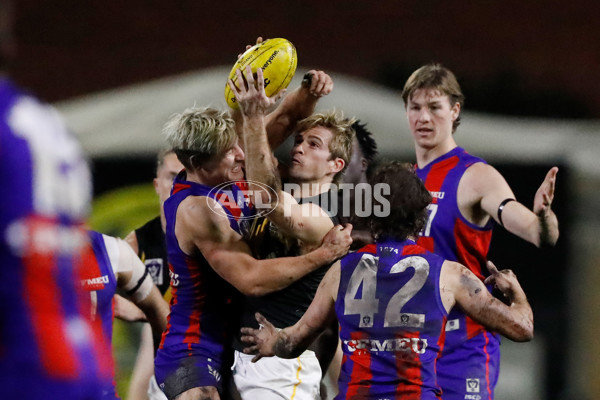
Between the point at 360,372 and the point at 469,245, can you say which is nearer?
the point at 360,372

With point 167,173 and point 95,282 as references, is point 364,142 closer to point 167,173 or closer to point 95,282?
point 167,173

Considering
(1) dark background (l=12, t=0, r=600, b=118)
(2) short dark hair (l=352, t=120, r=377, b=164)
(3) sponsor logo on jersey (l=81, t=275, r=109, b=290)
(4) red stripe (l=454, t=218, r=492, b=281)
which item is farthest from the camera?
(1) dark background (l=12, t=0, r=600, b=118)

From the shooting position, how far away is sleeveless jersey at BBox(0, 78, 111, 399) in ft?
7.18

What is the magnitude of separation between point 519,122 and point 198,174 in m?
5.59

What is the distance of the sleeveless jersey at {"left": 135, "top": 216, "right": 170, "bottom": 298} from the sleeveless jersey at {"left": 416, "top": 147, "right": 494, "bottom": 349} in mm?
2286

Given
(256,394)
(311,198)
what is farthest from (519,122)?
(256,394)

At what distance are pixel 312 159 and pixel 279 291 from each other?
863mm

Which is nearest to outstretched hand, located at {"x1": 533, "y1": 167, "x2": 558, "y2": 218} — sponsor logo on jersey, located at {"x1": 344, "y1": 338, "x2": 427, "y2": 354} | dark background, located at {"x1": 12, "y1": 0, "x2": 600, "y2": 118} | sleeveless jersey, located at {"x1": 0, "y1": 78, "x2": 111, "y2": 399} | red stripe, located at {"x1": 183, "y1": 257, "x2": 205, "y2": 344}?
sponsor logo on jersey, located at {"x1": 344, "y1": 338, "x2": 427, "y2": 354}

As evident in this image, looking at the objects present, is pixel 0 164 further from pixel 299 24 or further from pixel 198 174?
pixel 299 24

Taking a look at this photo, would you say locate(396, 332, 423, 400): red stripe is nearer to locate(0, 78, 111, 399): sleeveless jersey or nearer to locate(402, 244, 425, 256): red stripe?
locate(402, 244, 425, 256): red stripe

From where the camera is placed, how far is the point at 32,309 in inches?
87.5

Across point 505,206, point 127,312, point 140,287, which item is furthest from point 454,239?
point 127,312

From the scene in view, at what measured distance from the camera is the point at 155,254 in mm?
6547

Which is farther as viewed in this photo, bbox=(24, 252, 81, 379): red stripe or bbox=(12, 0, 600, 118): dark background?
bbox=(12, 0, 600, 118): dark background
